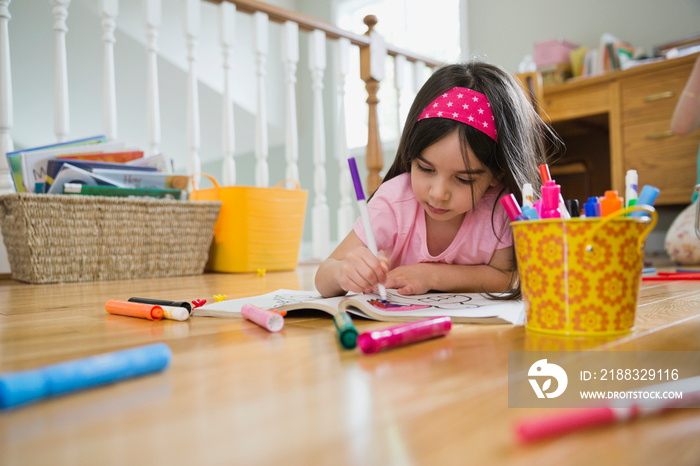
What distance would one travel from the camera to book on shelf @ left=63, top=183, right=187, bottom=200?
1398 millimetres

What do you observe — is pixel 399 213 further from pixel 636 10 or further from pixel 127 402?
pixel 636 10

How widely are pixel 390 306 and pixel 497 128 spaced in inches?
13.9

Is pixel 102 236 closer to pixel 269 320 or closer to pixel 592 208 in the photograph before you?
pixel 269 320

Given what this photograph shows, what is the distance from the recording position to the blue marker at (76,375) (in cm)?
34

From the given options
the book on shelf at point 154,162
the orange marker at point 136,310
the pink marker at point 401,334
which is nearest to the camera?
the pink marker at point 401,334

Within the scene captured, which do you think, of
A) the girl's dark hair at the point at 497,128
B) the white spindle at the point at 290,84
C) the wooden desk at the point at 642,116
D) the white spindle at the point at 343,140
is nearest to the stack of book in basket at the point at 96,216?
the white spindle at the point at 290,84

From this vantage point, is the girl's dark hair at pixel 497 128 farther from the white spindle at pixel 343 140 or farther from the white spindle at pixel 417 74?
the white spindle at pixel 417 74

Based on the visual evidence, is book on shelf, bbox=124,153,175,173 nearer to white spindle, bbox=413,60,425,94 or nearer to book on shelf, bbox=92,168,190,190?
book on shelf, bbox=92,168,190,190

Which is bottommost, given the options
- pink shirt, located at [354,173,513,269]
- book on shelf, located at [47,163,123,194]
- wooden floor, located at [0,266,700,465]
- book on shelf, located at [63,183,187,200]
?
wooden floor, located at [0,266,700,465]

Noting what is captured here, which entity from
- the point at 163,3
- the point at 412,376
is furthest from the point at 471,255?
the point at 163,3

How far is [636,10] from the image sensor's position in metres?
2.62

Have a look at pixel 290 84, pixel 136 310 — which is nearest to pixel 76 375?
pixel 136 310

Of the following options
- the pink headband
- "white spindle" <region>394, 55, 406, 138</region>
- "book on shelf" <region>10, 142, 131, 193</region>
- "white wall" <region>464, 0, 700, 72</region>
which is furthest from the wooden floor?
"white wall" <region>464, 0, 700, 72</region>

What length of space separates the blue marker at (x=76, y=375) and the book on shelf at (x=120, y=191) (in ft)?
3.72
